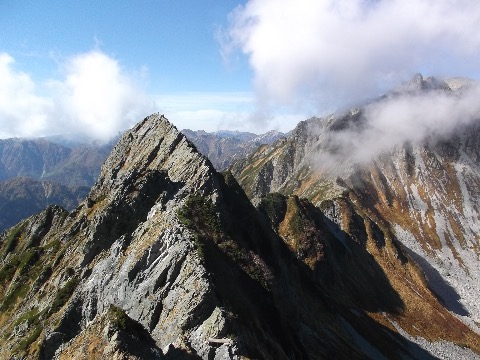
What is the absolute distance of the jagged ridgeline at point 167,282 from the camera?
31.5m

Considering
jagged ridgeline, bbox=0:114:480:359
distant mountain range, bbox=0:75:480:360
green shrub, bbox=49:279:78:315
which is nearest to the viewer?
jagged ridgeline, bbox=0:114:480:359

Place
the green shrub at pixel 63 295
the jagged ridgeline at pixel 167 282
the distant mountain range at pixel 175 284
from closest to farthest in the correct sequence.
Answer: the jagged ridgeline at pixel 167 282 < the distant mountain range at pixel 175 284 < the green shrub at pixel 63 295

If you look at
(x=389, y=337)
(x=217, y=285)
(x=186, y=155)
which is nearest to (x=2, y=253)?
(x=186, y=155)

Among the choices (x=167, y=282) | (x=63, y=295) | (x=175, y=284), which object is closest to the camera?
(x=175, y=284)

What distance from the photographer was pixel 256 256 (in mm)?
49812

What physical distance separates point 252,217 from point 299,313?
14.0 metres

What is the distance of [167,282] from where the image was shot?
121 feet

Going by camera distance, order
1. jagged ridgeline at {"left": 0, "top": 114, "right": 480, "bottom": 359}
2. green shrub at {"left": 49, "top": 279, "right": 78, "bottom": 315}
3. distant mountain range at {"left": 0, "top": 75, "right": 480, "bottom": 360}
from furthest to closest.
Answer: green shrub at {"left": 49, "top": 279, "right": 78, "bottom": 315}
distant mountain range at {"left": 0, "top": 75, "right": 480, "bottom": 360}
jagged ridgeline at {"left": 0, "top": 114, "right": 480, "bottom": 359}

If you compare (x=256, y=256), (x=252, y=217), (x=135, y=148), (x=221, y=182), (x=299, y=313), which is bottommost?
(x=299, y=313)

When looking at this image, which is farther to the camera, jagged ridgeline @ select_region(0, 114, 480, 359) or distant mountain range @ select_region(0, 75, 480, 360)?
distant mountain range @ select_region(0, 75, 480, 360)

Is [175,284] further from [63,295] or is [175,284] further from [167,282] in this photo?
[63,295]

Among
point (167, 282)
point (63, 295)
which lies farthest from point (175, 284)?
point (63, 295)

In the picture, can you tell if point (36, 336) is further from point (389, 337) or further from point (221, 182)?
point (389, 337)

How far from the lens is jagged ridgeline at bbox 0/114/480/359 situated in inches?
1241
